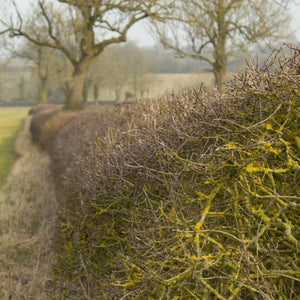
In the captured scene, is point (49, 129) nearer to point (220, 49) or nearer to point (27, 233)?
point (27, 233)

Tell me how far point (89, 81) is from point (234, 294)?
33723 millimetres

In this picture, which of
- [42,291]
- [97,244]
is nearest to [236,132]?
[97,244]

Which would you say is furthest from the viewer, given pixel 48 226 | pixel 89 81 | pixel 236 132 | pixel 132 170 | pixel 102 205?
pixel 89 81

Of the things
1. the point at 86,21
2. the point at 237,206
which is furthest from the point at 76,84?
the point at 237,206

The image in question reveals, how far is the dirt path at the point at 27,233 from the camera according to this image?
16.0 ft

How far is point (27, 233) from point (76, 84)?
13.2 meters

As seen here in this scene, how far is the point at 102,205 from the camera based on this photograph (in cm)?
322

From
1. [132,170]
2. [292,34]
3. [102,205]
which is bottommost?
[102,205]

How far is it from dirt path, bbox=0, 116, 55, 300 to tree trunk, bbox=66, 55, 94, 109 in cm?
691

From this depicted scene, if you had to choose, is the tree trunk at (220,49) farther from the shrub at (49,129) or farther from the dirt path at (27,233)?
the dirt path at (27,233)

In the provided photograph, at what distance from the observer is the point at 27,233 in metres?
7.02

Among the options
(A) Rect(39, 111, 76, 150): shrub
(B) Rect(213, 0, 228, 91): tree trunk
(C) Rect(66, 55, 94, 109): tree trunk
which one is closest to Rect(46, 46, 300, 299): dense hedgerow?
(A) Rect(39, 111, 76, 150): shrub

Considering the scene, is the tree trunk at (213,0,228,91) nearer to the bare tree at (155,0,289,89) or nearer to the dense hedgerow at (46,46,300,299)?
the bare tree at (155,0,289,89)

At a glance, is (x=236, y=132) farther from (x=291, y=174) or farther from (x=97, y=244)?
(x=97, y=244)
